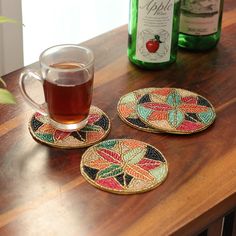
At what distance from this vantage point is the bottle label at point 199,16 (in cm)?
114

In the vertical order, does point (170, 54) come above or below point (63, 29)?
above

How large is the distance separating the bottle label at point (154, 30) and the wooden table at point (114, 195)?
0.04 meters

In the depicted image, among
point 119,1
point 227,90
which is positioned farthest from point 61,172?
point 119,1

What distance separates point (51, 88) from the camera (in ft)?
3.02

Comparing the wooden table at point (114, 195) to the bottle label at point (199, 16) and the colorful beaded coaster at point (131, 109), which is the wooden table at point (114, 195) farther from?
the bottle label at point (199, 16)

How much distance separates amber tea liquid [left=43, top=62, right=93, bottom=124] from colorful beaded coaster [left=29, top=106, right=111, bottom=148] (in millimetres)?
21

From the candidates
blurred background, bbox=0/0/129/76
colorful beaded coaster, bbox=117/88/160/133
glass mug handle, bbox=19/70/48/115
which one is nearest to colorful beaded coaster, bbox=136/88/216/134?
colorful beaded coaster, bbox=117/88/160/133

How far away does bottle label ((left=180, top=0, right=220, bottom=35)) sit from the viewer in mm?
1144

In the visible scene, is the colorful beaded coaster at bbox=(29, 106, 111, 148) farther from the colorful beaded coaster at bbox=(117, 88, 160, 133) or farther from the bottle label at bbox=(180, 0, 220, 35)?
the bottle label at bbox=(180, 0, 220, 35)

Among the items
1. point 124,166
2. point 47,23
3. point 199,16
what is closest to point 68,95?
point 124,166

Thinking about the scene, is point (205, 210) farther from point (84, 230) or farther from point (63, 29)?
point (63, 29)

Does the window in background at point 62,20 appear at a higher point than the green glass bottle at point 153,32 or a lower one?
lower

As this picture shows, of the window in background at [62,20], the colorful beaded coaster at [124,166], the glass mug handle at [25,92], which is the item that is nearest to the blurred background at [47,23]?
the window in background at [62,20]

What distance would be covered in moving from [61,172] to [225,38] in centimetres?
53
